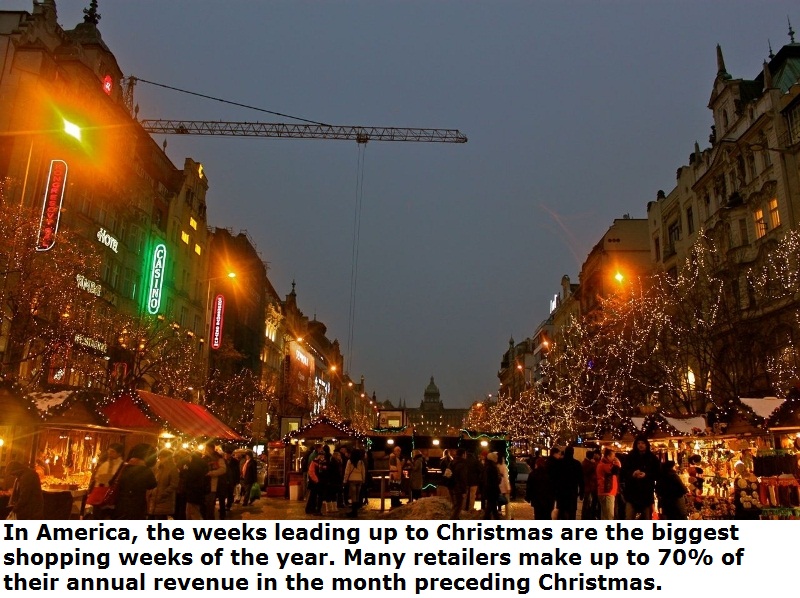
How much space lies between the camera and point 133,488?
350 inches

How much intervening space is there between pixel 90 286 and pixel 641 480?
32726 mm

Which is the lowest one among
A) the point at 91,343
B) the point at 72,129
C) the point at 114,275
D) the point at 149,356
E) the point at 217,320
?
the point at 149,356

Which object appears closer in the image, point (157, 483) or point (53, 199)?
point (157, 483)

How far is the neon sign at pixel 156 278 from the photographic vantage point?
44375 millimetres

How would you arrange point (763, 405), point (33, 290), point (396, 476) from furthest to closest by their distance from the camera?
point (396, 476) < point (33, 290) < point (763, 405)

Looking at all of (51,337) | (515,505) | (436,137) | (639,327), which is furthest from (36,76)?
(436,137)

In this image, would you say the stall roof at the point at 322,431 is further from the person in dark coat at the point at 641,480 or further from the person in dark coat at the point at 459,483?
the person in dark coat at the point at 641,480

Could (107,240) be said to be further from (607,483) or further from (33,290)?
(607,483)

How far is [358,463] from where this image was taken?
19.8m

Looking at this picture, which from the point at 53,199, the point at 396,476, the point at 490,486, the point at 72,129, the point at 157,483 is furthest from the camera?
the point at 72,129

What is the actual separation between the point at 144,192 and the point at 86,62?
9744mm

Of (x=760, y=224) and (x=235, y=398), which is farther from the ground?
(x=760, y=224)

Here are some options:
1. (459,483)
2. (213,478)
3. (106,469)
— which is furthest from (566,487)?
(106,469)
